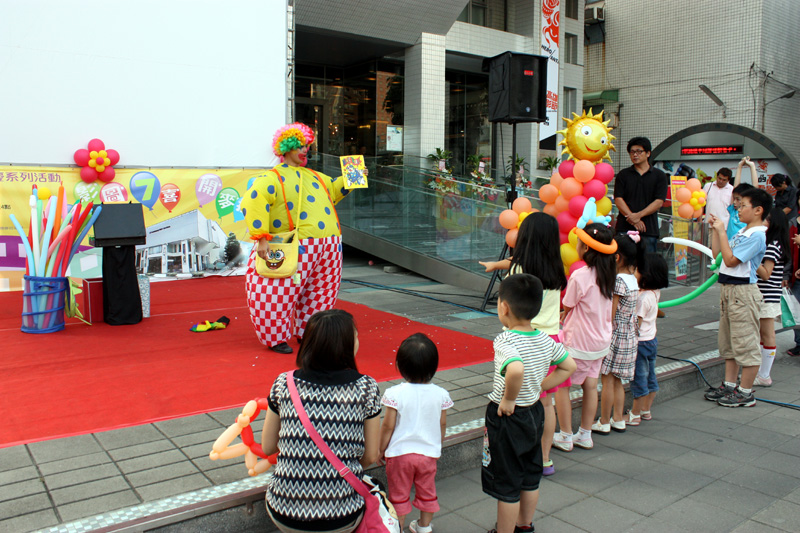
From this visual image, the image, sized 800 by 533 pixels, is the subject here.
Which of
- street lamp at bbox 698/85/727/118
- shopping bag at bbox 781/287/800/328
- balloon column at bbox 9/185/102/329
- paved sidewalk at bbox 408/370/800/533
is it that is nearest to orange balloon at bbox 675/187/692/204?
shopping bag at bbox 781/287/800/328

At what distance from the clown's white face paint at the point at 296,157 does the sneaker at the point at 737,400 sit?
3865 mm

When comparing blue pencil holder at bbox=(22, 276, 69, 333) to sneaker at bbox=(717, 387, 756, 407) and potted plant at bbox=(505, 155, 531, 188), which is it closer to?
sneaker at bbox=(717, 387, 756, 407)

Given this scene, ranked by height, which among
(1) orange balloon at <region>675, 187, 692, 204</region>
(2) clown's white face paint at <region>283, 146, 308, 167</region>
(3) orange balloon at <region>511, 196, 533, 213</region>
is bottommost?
(3) orange balloon at <region>511, 196, 533, 213</region>

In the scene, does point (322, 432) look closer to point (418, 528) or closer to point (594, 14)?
point (418, 528)

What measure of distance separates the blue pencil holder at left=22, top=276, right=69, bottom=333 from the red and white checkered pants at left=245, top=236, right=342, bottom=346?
2.02 m

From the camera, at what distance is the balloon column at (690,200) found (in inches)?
299

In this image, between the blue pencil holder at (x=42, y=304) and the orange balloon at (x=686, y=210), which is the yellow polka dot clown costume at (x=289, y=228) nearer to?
the blue pencil holder at (x=42, y=304)

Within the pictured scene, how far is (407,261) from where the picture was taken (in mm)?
10898

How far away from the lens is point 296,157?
541cm

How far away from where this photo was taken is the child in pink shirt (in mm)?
3764

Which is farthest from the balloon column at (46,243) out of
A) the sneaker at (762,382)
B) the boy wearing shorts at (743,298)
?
the sneaker at (762,382)

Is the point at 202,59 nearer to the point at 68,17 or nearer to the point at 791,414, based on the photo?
the point at 68,17

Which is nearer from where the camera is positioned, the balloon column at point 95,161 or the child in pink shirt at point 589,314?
the child in pink shirt at point 589,314

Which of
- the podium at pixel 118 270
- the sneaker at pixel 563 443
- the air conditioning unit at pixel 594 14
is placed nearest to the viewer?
the sneaker at pixel 563 443
